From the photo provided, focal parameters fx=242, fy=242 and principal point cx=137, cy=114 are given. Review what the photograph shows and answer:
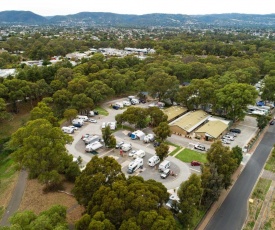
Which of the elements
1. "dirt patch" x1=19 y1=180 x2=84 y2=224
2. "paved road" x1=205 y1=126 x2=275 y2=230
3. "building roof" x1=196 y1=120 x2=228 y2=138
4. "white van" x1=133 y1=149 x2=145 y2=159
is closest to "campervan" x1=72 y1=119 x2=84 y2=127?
"white van" x1=133 y1=149 x2=145 y2=159

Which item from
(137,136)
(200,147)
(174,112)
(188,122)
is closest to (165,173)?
(200,147)

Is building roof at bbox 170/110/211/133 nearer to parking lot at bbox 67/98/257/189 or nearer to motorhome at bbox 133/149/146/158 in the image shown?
parking lot at bbox 67/98/257/189

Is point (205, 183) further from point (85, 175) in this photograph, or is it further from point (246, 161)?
point (246, 161)

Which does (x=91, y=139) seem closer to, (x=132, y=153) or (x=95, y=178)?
(x=132, y=153)

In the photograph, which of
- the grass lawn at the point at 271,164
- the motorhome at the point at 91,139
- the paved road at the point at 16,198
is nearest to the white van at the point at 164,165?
the motorhome at the point at 91,139

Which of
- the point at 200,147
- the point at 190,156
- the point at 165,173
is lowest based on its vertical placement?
the point at 190,156

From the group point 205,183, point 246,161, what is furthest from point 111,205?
point 246,161
